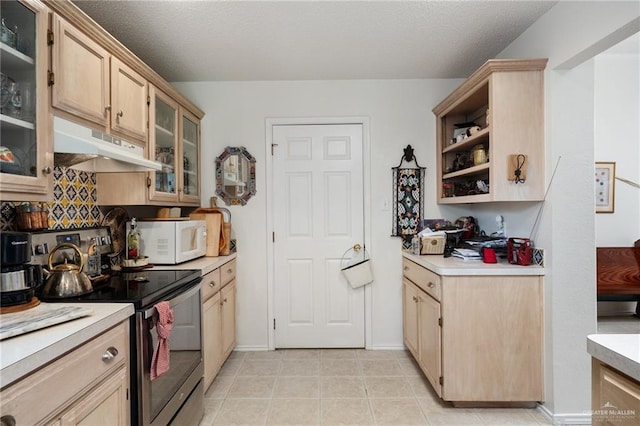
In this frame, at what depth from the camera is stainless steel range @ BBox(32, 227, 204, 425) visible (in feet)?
4.42

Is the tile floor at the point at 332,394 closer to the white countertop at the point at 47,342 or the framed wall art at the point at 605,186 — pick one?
the white countertop at the point at 47,342

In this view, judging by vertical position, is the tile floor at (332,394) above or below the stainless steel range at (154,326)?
below

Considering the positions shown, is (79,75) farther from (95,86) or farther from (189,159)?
(189,159)

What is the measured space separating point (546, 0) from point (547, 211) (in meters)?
1.25

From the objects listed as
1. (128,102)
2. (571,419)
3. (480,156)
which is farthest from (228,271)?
(571,419)

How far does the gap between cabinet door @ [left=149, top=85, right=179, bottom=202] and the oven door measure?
74 centimetres

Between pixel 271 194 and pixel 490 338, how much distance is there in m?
2.04

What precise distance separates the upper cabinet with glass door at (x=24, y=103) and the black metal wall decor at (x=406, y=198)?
2.44 meters

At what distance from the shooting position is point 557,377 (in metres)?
1.88

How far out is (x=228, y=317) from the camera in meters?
2.61

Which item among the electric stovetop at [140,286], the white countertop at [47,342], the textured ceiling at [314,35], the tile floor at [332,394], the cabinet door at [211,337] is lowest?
the tile floor at [332,394]

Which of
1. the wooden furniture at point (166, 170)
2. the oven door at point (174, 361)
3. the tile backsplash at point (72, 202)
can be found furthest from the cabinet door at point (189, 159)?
the oven door at point (174, 361)

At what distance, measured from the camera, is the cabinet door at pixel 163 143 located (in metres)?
2.09

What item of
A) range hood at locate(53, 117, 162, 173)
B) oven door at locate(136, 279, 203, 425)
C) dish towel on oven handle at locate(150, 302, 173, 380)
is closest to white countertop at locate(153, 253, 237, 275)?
oven door at locate(136, 279, 203, 425)
